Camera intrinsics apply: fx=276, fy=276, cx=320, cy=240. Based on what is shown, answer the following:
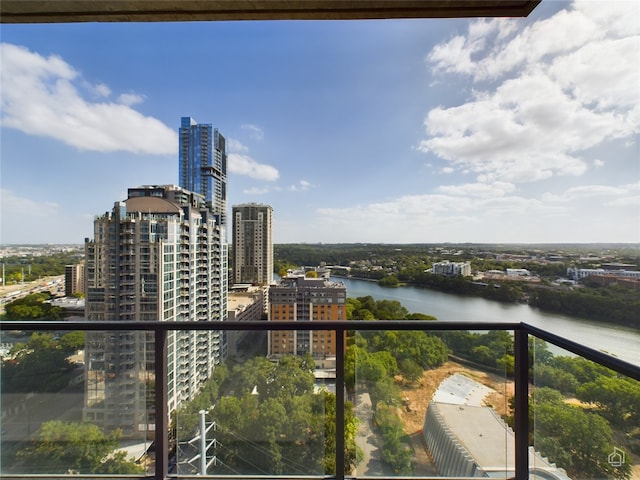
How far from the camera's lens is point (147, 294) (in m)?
6.23

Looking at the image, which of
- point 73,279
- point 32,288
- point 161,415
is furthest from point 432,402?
point 73,279

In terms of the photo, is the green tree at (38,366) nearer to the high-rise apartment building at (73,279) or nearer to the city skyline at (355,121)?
the city skyline at (355,121)

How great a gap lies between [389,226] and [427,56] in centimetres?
359

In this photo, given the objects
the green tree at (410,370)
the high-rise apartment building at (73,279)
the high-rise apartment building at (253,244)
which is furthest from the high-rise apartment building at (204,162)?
the green tree at (410,370)

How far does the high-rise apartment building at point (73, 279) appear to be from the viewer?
523 cm

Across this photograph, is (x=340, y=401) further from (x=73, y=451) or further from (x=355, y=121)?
(x=355, y=121)

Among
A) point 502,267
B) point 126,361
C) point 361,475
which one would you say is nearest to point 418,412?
point 361,475

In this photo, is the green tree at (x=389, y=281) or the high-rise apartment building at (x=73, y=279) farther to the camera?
the high-rise apartment building at (x=73, y=279)

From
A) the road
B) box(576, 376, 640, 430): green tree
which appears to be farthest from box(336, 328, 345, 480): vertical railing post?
the road

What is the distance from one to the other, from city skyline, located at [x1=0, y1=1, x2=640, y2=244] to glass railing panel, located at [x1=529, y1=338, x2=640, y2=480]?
4.23m

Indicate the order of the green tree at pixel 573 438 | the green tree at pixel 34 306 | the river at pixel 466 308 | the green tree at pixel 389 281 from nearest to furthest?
the green tree at pixel 573 438
the river at pixel 466 308
the green tree at pixel 34 306
the green tree at pixel 389 281

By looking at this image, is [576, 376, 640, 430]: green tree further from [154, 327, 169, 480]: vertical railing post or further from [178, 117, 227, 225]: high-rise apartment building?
Result: [178, 117, 227, 225]: high-rise apartment building

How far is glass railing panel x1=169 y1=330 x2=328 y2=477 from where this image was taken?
67.7 inches

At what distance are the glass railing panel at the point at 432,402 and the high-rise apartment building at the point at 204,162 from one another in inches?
243
